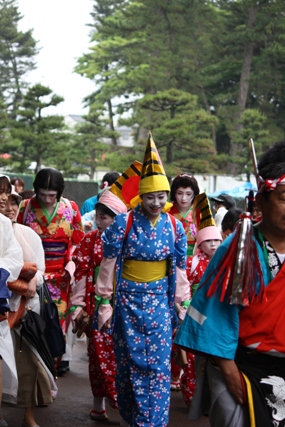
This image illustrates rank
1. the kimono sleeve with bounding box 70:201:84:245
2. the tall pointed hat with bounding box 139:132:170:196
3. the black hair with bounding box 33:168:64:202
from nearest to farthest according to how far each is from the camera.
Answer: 1. the tall pointed hat with bounding box 139:132:170:196
2. the black hair with bounding box 33:168:64:202
3. the kimono sleeve with bounding box 70:201:84:245

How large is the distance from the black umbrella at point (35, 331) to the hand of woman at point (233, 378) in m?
3.06

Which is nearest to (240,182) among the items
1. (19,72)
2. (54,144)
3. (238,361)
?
(54,144)

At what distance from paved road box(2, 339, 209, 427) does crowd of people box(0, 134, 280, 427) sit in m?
0.14

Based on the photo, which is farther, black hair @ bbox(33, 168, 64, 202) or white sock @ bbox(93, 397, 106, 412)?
black hair @ bbox(33, 168, 64, 202)

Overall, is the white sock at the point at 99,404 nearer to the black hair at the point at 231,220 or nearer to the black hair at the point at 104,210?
the black hair at the point at 104,210

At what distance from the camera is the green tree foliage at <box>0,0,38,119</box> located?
1650 inches

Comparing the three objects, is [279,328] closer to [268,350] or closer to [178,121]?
[268,350]

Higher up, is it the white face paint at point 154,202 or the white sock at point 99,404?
the white face paint at point 154,202

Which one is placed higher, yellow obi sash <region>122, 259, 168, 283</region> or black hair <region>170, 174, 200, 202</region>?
black hair <region>170, 174, 200, 202</region>

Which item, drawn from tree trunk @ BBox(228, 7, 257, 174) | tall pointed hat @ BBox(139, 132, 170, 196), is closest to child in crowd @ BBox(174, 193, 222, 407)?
tall pointed hat @ BBox(139, 132, 170, 196)

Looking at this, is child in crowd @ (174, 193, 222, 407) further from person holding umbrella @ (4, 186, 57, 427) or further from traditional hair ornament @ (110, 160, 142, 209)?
person holding umbrella @ (4, 186, 57, 427)

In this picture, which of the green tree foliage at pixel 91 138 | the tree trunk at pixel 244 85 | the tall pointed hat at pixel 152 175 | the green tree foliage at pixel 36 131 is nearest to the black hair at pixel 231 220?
the tall pointed hat at pixel 152 175

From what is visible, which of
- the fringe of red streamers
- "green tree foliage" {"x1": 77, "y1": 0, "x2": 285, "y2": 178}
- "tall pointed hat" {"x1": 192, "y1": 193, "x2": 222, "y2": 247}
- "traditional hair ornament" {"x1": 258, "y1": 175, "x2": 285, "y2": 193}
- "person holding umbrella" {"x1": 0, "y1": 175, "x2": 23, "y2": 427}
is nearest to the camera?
the fringe of red streamers

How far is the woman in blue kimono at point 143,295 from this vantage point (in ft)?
18.4
